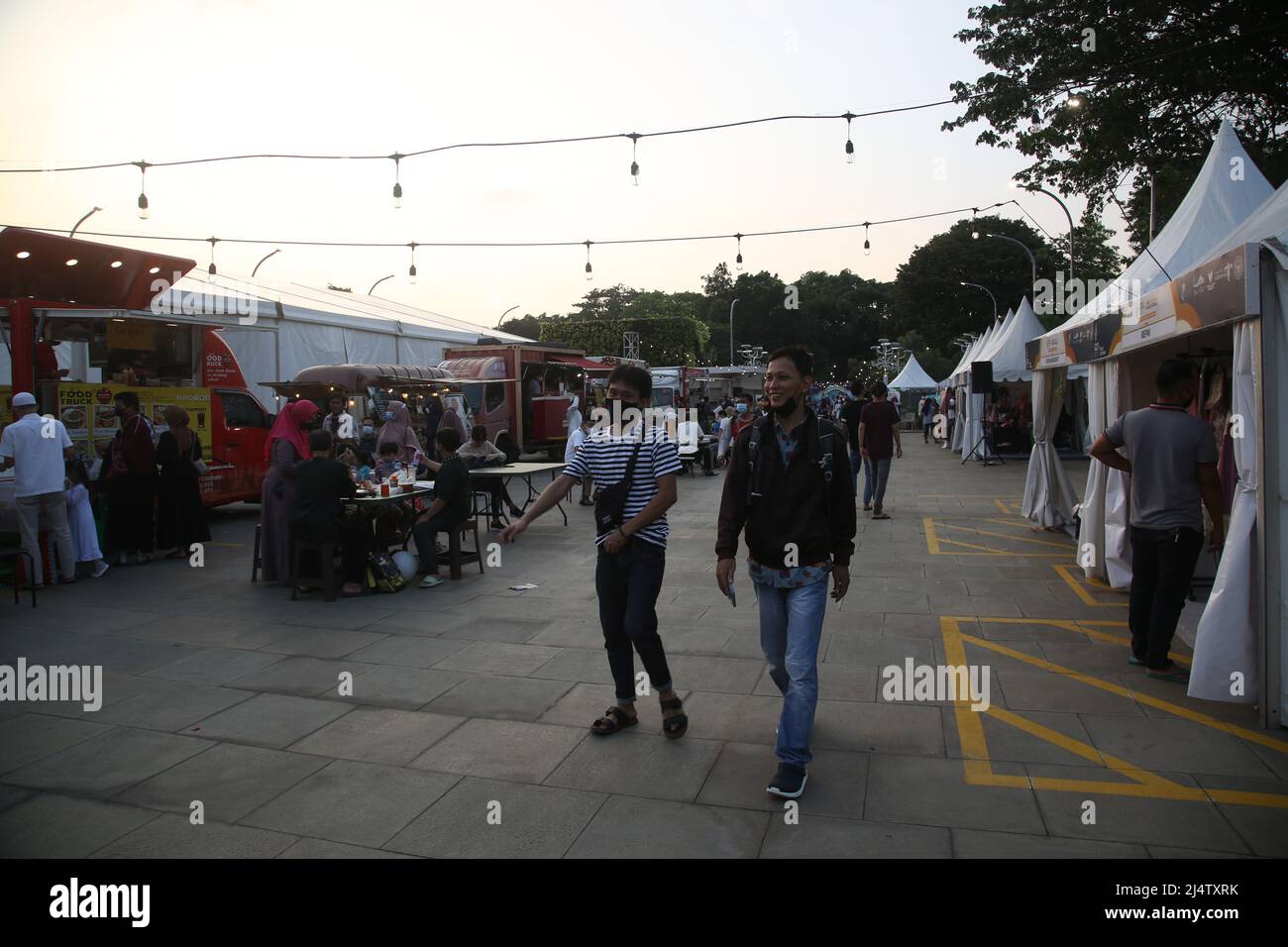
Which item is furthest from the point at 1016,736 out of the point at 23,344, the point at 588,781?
the point at 23,344

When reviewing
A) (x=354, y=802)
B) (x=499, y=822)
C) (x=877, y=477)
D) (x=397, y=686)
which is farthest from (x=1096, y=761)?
(x=877, y=477)

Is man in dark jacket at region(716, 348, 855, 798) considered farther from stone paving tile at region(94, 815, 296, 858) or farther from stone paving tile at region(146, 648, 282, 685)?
stone paving tile at region(146, 648, 282, 685)

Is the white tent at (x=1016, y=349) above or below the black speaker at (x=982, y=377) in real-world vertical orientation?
above

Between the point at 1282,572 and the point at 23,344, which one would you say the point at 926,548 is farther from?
the point at 23,344

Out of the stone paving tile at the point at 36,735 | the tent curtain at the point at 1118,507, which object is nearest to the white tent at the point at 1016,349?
the tent curtain at the point at 1118,507

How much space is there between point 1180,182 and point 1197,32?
3.83 m

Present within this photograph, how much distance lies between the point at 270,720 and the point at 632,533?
236 cm

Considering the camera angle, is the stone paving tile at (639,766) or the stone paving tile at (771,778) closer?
the stone paving tile at (771,778)

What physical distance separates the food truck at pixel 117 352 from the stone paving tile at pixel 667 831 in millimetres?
8838

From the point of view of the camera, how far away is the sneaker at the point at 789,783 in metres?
3.68

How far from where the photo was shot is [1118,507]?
7.51 meters

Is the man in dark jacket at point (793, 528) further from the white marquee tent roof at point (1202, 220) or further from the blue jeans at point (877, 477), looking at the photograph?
the blue jeans at point (877, 477)

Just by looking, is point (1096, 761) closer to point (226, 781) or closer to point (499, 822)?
point (499, 822)

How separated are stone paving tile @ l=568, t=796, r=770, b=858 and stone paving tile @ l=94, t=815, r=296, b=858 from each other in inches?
47.9
